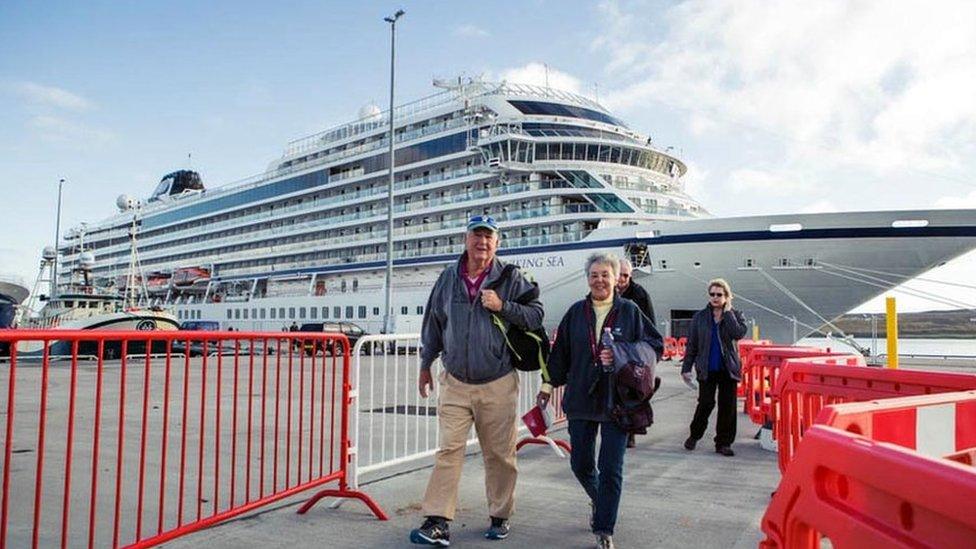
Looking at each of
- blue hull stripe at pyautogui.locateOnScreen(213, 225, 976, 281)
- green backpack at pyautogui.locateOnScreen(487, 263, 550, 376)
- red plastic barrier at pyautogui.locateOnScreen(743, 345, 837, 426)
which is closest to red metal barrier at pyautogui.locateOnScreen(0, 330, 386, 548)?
green backpack at pyautogui.locateOnScreen(487, 263, 550, 376)

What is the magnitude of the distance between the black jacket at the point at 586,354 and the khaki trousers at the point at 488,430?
28 centimetres

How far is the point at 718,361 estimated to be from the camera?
230 inches

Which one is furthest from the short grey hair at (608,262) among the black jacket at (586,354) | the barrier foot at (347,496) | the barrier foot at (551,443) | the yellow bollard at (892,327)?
the yellow bollard at (892,327)

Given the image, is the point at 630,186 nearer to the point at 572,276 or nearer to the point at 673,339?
the point at 572,276

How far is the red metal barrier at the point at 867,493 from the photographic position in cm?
118

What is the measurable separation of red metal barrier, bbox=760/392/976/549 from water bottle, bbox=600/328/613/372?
4.46 ft

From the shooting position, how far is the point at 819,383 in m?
3.61

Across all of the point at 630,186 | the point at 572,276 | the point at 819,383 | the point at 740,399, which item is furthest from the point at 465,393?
the point at 630,186

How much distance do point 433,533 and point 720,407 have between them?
3403 mm

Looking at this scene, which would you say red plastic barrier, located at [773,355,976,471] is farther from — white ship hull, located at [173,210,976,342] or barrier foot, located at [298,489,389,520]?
white ship hull, located at [173,210,976,342]

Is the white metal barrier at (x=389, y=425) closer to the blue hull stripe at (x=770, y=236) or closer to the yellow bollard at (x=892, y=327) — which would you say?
the yellow bollard at (x=892, y=327)

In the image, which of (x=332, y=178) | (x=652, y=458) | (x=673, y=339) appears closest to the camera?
(x=652, y=458)

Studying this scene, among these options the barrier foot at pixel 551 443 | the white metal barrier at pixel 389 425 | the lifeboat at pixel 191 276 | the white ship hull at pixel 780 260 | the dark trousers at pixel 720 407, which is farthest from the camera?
the lifeboat at pixel 191 276

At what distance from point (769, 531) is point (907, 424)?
685mm
